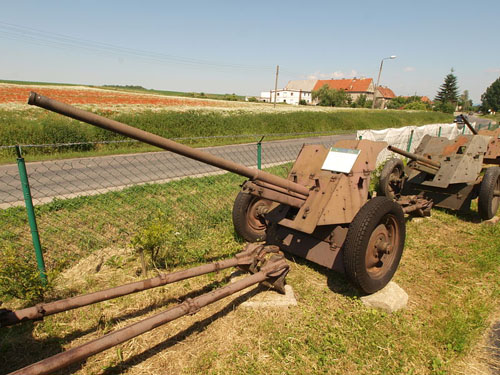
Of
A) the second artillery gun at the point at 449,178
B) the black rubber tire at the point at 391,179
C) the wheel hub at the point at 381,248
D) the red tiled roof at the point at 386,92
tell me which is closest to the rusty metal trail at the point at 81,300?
the wheel hub at the point at 381,248

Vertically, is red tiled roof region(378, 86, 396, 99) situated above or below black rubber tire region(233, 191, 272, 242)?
above

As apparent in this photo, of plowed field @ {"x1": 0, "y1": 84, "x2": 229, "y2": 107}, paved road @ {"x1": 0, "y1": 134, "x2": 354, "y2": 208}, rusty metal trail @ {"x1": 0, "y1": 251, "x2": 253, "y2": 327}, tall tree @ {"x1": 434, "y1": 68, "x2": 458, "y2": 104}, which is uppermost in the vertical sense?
tall tree @ {"x1": 434, "y1": 68, "x2": 458, "y2": 104}

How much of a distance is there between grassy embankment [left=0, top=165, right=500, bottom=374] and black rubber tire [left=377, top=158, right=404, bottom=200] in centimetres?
151

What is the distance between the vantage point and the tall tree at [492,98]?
83.8 meters

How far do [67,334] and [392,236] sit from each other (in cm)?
353

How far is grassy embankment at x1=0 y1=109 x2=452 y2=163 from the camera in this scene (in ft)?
39.2

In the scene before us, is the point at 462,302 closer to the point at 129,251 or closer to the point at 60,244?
the point at 129,251

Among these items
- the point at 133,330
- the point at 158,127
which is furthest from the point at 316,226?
the point at 158,127

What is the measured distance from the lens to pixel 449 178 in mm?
5520

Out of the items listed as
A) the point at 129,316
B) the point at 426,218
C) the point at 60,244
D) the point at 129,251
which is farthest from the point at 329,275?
the point at 60,244

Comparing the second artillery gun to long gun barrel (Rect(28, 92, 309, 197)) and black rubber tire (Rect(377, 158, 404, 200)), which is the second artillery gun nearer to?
black rubber tire (Rect(377, 158, 404, 200))

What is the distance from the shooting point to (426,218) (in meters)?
5.84

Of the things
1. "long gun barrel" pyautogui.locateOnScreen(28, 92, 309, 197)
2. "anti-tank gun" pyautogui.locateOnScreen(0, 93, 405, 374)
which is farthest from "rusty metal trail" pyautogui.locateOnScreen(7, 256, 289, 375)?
"long gun barrel" pyautogui.locateOnScreen(28, 92, 309, 197)

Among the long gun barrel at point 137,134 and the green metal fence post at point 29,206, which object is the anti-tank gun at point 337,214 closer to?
the long gun barrel at point 137,134
